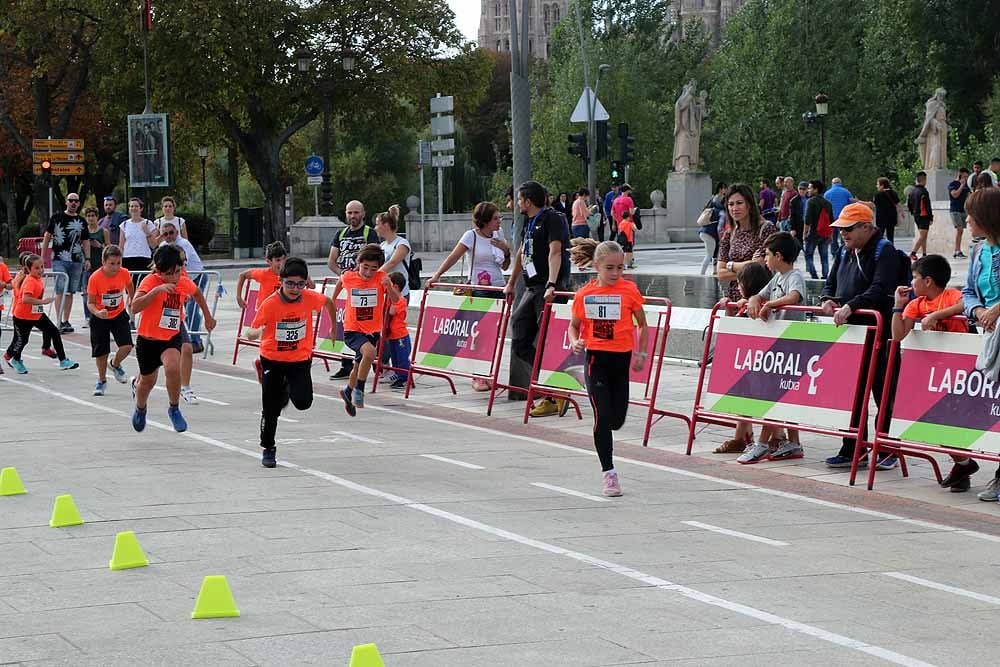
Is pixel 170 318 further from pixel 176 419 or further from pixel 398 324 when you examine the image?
pixel 398 324

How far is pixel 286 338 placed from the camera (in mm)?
10820

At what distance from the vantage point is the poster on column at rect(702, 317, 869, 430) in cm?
1002

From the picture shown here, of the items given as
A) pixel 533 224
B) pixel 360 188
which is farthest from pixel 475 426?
pixel 360 188

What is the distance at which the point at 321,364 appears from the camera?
725 inches

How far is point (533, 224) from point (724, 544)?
5914 mm

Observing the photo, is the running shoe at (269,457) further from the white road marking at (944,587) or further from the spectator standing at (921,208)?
the spectator standing at (921,208)

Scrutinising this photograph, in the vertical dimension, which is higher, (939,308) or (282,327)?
(939,308)

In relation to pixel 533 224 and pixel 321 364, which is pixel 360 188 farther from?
pixel 533 224

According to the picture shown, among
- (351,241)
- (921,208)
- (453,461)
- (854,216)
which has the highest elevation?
(854,216)

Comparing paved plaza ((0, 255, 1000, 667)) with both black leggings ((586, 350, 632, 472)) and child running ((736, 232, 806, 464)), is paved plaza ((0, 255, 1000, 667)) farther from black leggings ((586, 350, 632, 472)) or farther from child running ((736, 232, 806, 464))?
black leggings ((586, 350, 632, 472))

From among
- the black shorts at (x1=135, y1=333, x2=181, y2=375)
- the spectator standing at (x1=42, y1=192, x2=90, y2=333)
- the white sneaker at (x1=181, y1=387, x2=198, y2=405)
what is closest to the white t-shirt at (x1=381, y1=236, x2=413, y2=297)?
the white sneaker at (x1=181, y1=387, x2=198, y2=405)

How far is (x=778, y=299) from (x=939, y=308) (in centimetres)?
140

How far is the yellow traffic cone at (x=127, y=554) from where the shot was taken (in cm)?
721

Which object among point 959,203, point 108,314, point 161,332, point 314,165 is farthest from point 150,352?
point 314,165
